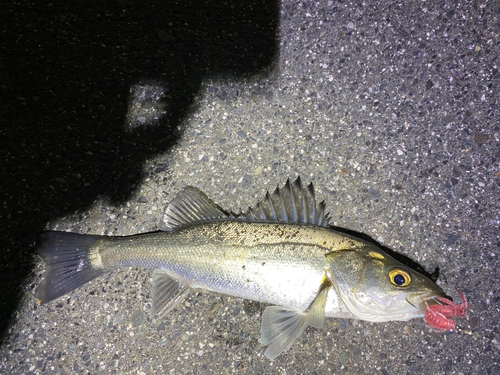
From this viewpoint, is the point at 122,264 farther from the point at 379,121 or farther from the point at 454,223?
the point at 454,223

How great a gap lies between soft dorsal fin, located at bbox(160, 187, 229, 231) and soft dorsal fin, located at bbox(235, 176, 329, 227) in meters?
0.29

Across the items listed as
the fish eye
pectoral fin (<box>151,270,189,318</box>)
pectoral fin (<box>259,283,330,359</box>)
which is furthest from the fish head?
pectoral fin (<box>151,270,189,318</box>)

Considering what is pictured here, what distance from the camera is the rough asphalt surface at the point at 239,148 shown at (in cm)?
313

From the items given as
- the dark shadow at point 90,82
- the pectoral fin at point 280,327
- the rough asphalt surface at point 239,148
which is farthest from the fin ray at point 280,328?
the dark shadow at point 90,82

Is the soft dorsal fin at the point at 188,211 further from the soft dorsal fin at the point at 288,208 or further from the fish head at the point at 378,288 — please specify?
the fish head at the point at 378,288

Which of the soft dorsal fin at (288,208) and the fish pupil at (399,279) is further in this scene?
the soft dorsal fin at (288,208)

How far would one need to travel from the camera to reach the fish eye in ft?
8.61

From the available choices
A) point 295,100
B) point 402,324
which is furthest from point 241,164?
point 402,324

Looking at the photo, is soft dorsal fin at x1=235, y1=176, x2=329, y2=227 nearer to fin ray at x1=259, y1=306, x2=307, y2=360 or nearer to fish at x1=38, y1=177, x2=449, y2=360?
fish at x1=38, y1=177, x2=449, y2=360

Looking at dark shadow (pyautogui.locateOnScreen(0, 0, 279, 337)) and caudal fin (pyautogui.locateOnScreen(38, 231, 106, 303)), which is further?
dark shadow (pyautogui.locateOnScreen(0, 0, 279, 337))

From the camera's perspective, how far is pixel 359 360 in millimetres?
3152

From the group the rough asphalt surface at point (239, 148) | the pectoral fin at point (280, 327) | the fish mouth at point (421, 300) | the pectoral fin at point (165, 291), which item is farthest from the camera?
the rough asphalt surface at point (239, 148)

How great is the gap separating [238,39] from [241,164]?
123 cm

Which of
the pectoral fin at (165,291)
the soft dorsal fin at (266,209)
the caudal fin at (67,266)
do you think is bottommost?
the caudal fin at (67,266)
